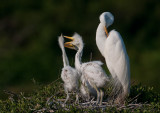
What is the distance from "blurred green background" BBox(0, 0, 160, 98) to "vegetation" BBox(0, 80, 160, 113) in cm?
478

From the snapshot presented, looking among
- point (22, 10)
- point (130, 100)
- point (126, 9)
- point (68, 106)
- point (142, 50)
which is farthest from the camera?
point (22, 10)

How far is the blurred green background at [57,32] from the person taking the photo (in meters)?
9.96

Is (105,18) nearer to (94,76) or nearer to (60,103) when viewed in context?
(94,76)

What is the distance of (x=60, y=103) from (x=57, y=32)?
742 cm

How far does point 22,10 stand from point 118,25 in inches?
136

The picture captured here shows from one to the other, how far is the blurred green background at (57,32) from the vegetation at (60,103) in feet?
15.7

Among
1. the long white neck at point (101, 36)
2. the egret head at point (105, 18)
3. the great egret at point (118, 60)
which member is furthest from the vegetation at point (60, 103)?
the egret head at point (105, 18)

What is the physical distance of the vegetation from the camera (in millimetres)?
3723

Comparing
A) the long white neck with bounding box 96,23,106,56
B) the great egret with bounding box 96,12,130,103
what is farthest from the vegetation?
the long white neck with bounding box 96,23,106,56

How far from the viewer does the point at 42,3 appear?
13227 millimetres

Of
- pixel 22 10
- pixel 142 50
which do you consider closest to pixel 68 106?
pixel 142 50

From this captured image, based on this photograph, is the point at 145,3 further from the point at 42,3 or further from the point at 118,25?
the point at 42,3

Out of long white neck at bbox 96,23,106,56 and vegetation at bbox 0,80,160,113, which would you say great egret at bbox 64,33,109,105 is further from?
long white neck at bbox 96,23,106,56

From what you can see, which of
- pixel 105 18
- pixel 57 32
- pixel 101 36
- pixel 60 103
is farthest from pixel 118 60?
pixel 57 32
